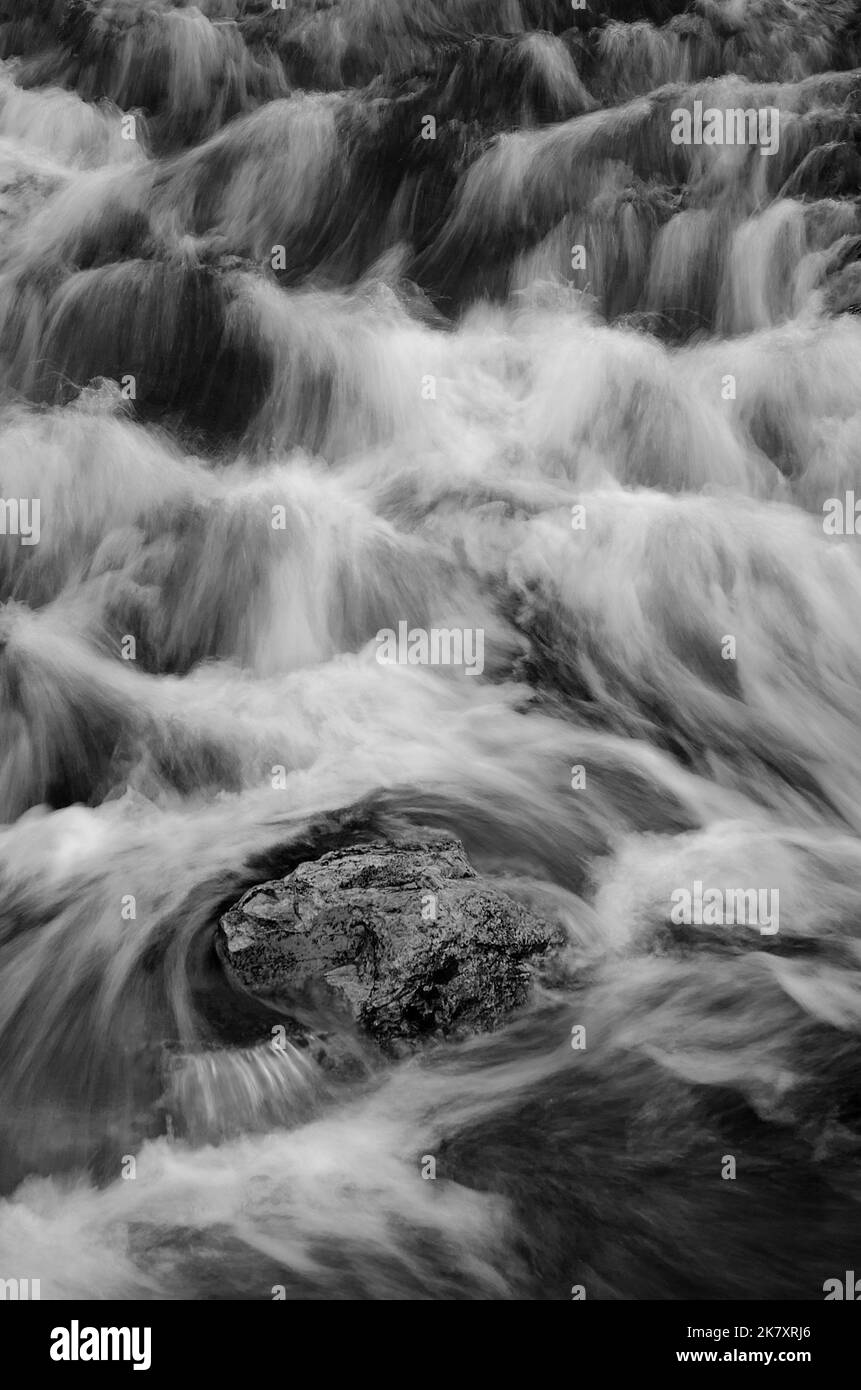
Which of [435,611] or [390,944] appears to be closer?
[390,944]

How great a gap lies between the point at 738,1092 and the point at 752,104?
30.9 ft

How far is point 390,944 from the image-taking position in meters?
5.95

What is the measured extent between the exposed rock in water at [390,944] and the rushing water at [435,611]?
7.3 inches

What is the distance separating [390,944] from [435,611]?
350 cm

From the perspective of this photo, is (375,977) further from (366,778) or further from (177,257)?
(177,257)

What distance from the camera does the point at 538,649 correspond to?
8.86 meters

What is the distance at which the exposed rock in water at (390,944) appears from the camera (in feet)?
19.6

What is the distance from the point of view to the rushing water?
18.1 feet

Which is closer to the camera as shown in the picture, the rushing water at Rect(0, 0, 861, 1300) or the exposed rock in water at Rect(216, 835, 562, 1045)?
the rushing water at Rect(0, 0, 861, 1300)

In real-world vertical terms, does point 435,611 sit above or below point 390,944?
above

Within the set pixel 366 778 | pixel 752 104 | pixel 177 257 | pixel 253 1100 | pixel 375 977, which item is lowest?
pixel 253 1100

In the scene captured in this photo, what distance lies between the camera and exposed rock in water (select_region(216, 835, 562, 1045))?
5.96 metres

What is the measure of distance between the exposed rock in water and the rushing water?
185 mm

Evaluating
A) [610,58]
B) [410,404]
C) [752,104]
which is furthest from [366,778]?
[610,58]
